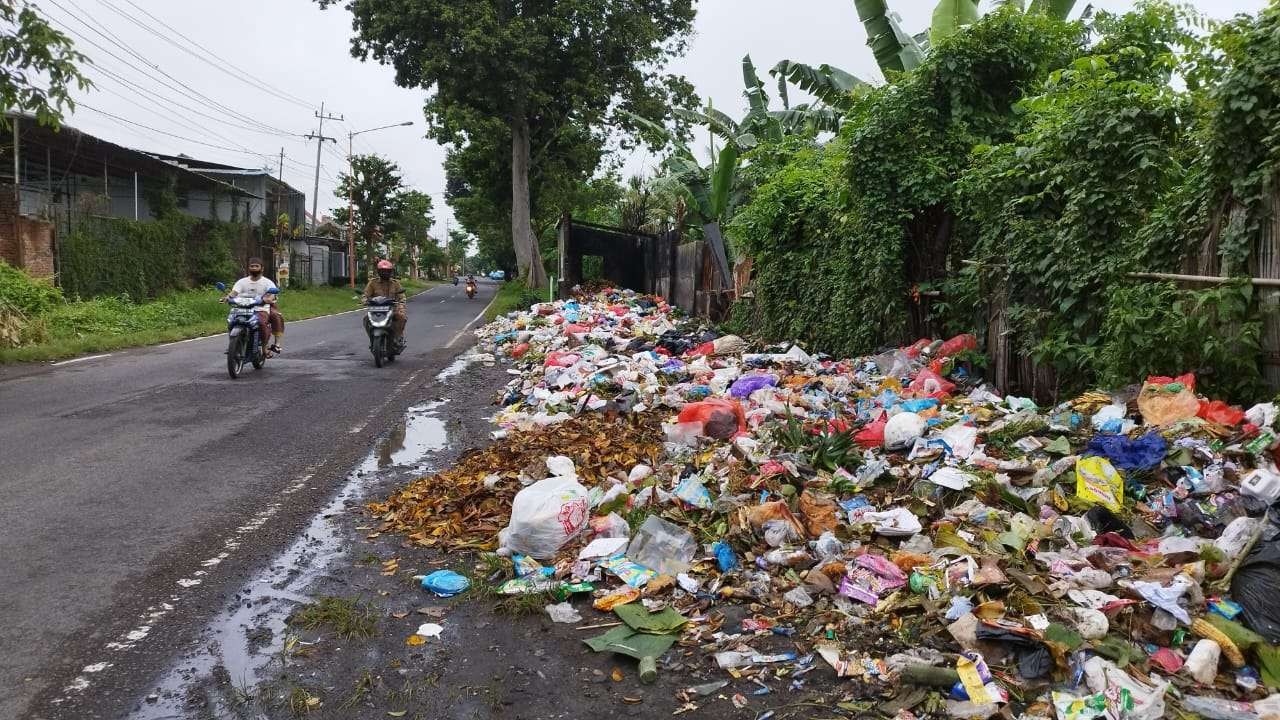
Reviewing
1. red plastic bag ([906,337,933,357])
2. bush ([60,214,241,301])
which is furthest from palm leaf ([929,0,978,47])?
bush ([60,214,241,301])

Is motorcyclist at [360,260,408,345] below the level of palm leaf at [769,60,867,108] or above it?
below

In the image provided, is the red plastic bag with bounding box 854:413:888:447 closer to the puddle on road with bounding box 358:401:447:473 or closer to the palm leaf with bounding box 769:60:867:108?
the puddle on road with bounding box 358:401:447:473

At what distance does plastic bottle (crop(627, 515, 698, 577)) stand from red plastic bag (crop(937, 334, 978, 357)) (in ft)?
15.1

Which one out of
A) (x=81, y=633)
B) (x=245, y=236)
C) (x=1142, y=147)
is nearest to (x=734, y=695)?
(x=81, y=633)

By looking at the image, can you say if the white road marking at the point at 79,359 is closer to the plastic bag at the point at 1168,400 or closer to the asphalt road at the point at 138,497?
the asphalt road at the point at 138,497

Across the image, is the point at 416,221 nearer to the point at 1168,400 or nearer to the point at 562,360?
the point at 562,360

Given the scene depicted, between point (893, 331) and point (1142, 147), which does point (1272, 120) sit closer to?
point (1142, 147)

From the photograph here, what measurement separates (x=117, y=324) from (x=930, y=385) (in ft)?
54.9

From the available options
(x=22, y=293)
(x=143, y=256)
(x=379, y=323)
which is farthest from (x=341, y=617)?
(x=143, y=256)

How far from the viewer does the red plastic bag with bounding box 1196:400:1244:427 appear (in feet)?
15.3

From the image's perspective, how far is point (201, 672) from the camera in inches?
120

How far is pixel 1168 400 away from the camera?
4.91 metres

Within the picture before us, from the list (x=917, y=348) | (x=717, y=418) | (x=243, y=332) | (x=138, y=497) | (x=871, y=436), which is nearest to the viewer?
(x=138, y=497)

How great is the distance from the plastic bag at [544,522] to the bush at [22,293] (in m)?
12.4
